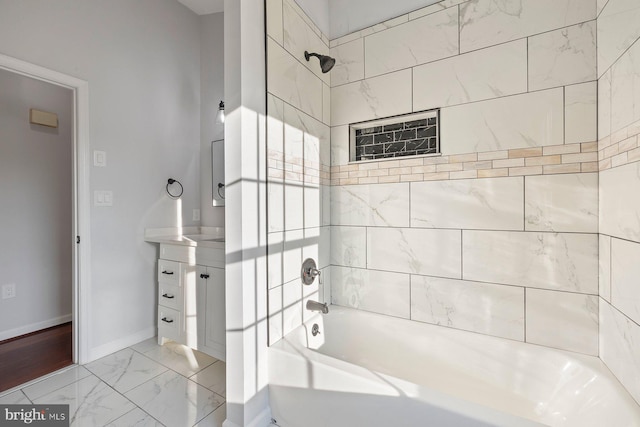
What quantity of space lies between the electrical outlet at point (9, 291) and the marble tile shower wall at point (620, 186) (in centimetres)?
414

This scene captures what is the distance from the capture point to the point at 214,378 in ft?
6.35

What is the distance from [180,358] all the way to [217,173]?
166 centimetres

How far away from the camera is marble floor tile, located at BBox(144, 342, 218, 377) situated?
205 centimetres

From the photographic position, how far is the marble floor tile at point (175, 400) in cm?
155

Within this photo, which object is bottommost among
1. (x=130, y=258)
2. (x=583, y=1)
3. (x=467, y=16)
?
(x=130, y=258)

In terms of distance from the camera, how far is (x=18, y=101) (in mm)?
2543

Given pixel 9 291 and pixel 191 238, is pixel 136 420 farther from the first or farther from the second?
pixel 9 291

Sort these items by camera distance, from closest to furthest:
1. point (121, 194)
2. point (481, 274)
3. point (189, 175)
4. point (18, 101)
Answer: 1. point (481, 274)
2. point (121, 194)
3. point (18, 101)
4. point (189, 175)

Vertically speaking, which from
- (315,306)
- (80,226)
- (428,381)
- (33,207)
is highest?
(33,207)

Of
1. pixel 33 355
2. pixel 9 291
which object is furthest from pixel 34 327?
pixel 33 355

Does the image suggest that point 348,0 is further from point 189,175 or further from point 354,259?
point 189,175

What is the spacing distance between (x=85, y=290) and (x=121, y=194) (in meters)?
0.77

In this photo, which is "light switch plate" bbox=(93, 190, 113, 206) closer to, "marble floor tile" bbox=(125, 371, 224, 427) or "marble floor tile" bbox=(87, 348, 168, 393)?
"marble floor tile" bbox=(87, 348, 168, 393)

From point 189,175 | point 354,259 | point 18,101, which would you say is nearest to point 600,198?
point 354,259
